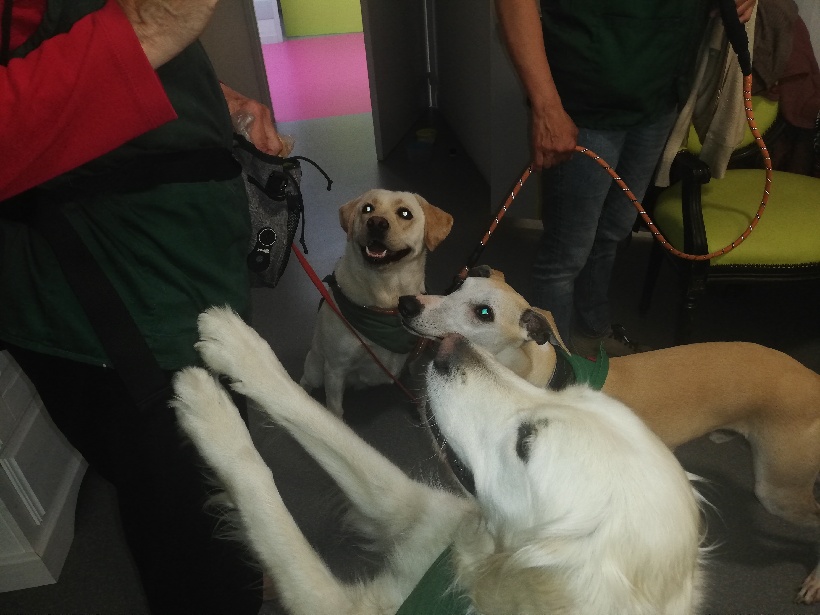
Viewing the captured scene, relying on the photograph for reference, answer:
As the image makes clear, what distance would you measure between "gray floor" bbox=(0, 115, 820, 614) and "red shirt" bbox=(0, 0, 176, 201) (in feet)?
3.41

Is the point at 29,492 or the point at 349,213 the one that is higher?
the point at 349,213

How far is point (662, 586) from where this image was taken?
33.7 inches

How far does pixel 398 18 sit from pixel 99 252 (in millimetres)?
4556

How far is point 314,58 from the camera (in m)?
7.74

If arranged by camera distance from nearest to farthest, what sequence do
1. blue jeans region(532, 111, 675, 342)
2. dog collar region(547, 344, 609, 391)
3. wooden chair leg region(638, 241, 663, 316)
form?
1. dog collar region(547, 344, 609, 391)
2. blue jeans region(532, 111, 675, 342)
3. wooden chair leg region(638, 241, 663, 316)

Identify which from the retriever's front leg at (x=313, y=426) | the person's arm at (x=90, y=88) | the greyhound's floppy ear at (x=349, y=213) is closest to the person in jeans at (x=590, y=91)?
the greyhound's floppy ear at (x=349, y=213)

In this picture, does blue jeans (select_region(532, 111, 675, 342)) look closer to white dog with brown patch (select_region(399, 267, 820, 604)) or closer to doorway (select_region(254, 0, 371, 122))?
white dog with brown patch (select_region(399, 267, 820, 604))

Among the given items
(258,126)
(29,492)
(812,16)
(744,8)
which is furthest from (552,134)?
(812,16)

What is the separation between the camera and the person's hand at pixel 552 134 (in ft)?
5.18

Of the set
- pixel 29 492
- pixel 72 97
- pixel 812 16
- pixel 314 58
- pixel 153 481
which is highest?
pixel 72 97

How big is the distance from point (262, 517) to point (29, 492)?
112 centimetres

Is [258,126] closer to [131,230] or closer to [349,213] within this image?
[131,230]

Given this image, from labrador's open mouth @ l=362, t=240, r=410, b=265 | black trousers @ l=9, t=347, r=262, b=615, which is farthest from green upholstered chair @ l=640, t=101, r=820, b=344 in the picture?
black trousers @ l=9, t=347, r=262, b=615

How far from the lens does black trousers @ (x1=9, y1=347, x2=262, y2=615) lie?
Result: 0.86m
